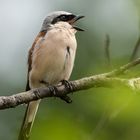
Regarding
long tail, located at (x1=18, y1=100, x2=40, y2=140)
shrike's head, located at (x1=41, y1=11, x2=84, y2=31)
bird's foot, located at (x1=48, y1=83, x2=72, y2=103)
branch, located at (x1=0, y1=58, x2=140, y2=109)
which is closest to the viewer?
branch, located at (x1=0, y1=58, x2=140, y2=109)

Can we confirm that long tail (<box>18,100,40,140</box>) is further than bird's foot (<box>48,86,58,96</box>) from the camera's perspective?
Yes

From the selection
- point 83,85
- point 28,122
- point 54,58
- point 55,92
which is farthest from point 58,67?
point 83,85

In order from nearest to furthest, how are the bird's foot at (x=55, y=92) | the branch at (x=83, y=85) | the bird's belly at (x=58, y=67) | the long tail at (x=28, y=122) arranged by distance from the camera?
the branch at (x=83, y=85) < the bird's foot at (x=55, y=92) < the long tail at (x=28, y=122) < the bird's belly at (x=58, y=67)

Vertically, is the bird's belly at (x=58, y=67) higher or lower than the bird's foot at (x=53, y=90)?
lower

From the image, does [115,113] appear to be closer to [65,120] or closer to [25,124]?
[65,120]

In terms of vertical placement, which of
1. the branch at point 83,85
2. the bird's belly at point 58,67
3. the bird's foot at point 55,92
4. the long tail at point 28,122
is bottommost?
the long tail at point 28,122

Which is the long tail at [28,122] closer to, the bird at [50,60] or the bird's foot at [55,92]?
the bird at [50,60]

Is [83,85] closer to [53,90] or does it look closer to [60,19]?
[53,90]

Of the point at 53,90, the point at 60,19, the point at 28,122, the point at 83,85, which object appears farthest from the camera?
the point at 60,19

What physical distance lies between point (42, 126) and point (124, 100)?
0.41m

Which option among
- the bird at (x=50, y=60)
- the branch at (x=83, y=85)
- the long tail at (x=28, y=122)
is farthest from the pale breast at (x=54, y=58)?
the branch at (x=83, y=85)

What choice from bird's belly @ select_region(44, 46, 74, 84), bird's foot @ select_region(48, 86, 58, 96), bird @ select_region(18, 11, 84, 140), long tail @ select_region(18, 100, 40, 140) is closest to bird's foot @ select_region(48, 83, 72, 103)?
bird's foot @ select_region(48, 86, 58, 96)

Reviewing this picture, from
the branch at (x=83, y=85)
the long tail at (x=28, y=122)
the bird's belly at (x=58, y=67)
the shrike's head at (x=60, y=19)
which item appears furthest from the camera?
the shrike's head at (x=60, y=19)

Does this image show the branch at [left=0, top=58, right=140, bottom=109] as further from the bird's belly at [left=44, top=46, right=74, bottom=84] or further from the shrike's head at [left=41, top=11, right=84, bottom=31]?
the shrike's head at [left=41, top=11, right=84, bottom=31]
